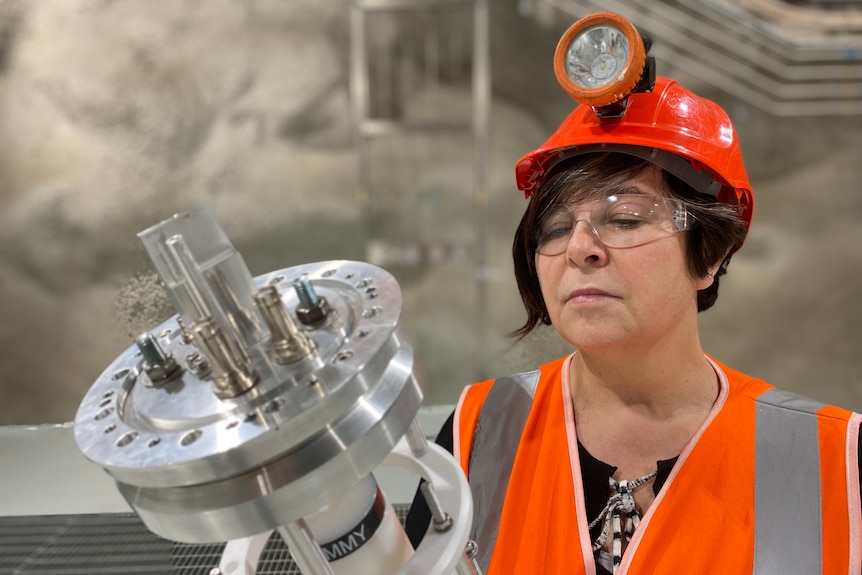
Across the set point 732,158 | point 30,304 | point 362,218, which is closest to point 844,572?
point 732,158

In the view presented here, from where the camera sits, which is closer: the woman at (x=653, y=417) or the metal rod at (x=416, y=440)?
the metal rod at (x=416, y=440)

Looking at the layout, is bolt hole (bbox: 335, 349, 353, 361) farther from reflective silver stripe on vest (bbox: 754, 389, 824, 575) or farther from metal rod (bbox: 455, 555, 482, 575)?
reflective silver stripe on vest (bbox: 754, 389, 824, 575)

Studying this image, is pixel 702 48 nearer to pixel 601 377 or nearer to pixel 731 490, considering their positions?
pixel 601 377

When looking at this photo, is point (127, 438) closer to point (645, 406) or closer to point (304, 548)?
point (304, 548)

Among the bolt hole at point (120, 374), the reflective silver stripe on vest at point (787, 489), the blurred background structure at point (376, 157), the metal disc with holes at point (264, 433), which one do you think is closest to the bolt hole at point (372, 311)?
the metal disc with holes at point (264, 433)

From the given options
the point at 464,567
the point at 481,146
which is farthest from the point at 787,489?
the point at 481,146

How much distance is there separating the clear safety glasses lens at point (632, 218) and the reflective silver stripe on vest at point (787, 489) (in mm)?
349

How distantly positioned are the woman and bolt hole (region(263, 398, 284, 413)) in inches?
21.2

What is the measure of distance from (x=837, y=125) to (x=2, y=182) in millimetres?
2453

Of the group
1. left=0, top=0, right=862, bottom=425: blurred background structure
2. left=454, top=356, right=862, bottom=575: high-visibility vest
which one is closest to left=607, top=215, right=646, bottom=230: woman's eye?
left=454, top=356, right=862, bottom=575: high-visibility vest

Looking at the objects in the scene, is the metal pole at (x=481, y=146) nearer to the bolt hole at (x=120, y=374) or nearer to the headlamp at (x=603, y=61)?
the headlamp at (x=603, y=61)

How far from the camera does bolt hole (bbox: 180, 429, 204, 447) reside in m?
0.43

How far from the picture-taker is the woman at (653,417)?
85 centimetres

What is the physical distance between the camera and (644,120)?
876 mm
